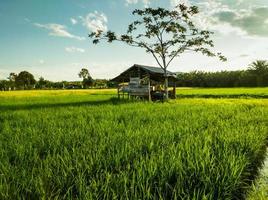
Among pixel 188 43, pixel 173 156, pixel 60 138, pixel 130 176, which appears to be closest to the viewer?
pixel 130 176

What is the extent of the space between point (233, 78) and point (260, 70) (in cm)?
589

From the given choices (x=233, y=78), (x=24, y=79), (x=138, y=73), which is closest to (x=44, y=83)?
(x=24, y=79)

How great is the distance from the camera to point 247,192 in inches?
134

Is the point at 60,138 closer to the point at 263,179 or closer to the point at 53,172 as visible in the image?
the point at 53,172

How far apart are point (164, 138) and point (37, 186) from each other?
9.84 ft

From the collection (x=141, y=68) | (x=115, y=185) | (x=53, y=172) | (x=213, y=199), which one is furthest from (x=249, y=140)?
(x=141, y=68)

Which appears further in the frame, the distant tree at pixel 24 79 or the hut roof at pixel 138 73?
the distant tree at pixel 24 79

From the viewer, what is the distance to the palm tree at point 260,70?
56.8 m

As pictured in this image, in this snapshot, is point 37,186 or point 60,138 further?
point 60,138

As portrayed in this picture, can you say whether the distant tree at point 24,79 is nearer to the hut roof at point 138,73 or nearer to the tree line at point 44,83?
the tree line at point 44,83

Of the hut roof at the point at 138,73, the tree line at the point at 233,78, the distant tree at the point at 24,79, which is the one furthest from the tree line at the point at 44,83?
the hut roof at the point at 138,73

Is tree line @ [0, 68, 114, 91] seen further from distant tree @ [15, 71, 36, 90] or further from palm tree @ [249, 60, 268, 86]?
palm tree @ [249, 60, 268, 86]

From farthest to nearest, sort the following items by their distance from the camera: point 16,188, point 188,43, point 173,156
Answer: point 188,43
point 173,156
point 16,188

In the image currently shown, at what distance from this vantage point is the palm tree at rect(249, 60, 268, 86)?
56.8 meters
